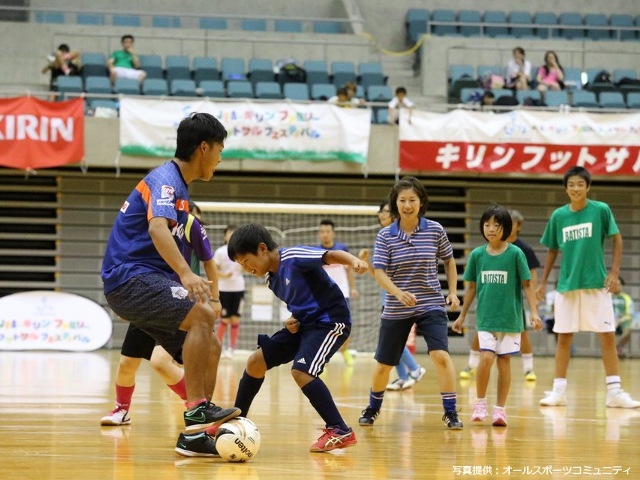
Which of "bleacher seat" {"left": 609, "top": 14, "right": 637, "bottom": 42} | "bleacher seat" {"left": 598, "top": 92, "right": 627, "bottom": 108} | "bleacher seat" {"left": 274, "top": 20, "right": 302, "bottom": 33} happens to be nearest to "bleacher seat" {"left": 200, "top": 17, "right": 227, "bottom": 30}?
"bleacher seat" {"left": 274, "top": 20, "right": 302, "bottom": 33}

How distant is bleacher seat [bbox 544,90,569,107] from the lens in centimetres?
1719

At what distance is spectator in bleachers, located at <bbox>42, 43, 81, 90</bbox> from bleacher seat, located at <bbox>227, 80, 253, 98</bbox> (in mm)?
2684

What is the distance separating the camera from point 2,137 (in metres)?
14.4

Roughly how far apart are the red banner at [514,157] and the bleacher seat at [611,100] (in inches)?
78.8

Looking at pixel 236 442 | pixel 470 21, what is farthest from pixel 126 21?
pixel 236 442

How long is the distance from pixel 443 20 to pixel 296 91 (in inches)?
212

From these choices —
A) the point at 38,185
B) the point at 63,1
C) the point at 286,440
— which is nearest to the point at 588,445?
the point at 286,440

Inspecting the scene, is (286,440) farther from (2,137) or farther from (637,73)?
(637,73)

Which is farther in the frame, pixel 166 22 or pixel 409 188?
pixel 166 22

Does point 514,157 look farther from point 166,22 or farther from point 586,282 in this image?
point 166,22

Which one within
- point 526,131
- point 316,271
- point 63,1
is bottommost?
point 316,271

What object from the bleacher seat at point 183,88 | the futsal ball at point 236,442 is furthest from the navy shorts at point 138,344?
the bleacher seat at point 183,88

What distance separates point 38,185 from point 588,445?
1276cm

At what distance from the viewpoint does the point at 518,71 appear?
17609mm
